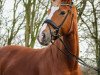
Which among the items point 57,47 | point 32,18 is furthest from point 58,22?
point 32,18

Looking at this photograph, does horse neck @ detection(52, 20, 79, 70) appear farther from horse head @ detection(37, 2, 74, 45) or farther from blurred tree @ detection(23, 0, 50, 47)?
blurred tree @ detection(23, 0, 50, 47)

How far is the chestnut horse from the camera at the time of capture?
20.3 ft

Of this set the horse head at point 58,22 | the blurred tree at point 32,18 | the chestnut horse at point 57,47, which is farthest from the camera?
the blurred tree at point 32,18

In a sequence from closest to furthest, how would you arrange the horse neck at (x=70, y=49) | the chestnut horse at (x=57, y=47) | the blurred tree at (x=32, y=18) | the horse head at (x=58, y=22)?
the horse head at (x=58, y=22) < the chestnut horse at (x=57, y=47) < the horse neck at (x=70, y=49) < the blurred tree at (x=32, y=18)

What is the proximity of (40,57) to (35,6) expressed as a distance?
14.1 metres

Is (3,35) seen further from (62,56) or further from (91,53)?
(62,56)

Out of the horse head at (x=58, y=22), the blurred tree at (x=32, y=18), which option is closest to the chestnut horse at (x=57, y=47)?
the horse head at (x=58, y=22)

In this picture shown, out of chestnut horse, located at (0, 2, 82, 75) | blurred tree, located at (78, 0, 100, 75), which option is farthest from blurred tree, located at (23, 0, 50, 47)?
chestnut horse, located at (0, 2, 82, 75)

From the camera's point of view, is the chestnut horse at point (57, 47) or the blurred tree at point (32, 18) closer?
the chestnut horse at point (57, 47)

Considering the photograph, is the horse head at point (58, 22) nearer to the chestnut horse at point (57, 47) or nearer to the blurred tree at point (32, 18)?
the chestnut horse at point (57, 47)

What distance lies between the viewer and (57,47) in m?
6.73

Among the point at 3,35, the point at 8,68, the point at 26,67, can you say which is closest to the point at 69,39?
the point at 26,67

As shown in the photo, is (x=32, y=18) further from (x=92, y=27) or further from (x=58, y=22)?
(x=58, y=22)

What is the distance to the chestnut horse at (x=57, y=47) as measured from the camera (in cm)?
620
